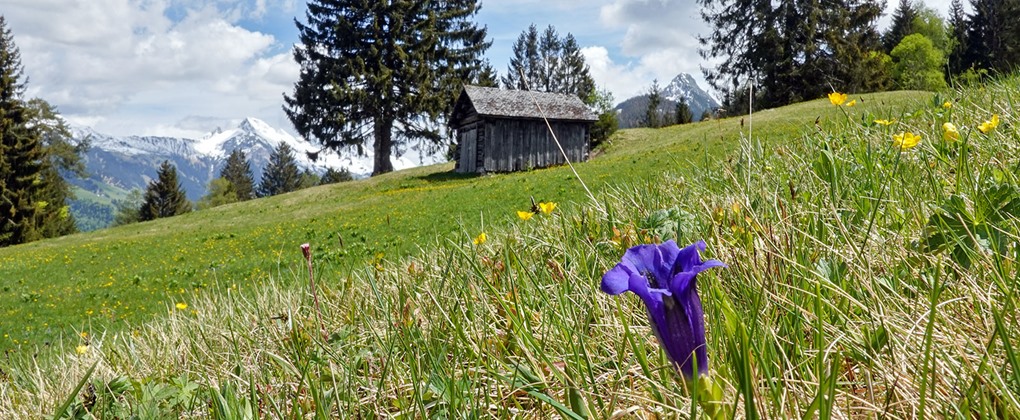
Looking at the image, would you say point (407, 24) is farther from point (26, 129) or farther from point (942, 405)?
point (942, 405)

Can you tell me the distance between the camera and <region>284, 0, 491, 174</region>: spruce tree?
1561 inches

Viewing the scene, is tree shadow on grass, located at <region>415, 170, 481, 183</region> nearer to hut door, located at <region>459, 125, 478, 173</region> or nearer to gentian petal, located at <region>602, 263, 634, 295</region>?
hut door, located at <region>459, 125, 478, 173</region>

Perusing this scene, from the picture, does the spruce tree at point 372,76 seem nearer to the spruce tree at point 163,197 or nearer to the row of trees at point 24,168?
the row of trees at point 24,168

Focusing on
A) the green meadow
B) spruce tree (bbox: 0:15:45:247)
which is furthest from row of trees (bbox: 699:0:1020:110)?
spruce tree (bbox: 0:15:45:247)

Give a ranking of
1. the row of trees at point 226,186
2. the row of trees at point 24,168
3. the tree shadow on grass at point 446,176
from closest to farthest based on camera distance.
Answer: the tree shadow on grass at point 446,176 < the row of trees at point 24,168 < the row of trees at point 226,186

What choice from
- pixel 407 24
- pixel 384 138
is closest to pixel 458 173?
pixel 384 138

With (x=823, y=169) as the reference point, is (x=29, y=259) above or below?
below

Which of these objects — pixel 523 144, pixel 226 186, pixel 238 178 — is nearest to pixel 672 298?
pixel 523 144

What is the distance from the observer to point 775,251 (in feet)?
6.39

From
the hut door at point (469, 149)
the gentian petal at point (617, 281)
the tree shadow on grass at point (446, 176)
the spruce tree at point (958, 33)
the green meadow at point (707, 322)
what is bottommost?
the green meadow at point (707, 322)

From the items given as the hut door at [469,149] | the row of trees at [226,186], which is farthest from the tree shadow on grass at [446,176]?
the row of trees at [226,186]

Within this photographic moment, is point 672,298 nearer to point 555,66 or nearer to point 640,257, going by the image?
point 640,257

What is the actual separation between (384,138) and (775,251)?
4197 centimetres

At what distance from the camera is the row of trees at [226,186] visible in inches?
2608
